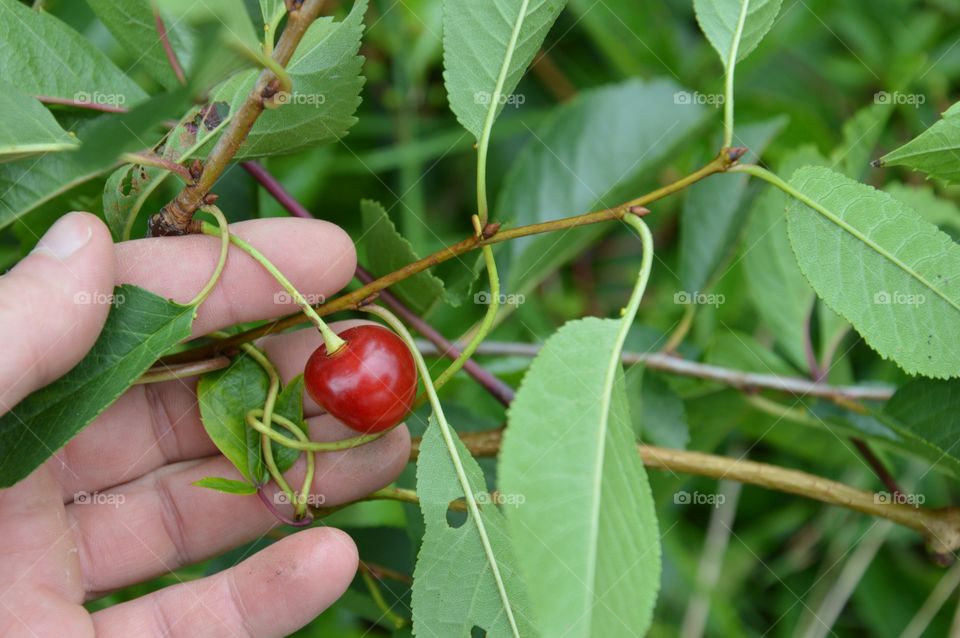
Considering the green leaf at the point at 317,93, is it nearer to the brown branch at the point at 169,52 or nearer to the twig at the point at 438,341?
the brown branch at the point at 169,52

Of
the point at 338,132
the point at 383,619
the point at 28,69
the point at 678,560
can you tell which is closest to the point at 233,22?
the point at 338,132

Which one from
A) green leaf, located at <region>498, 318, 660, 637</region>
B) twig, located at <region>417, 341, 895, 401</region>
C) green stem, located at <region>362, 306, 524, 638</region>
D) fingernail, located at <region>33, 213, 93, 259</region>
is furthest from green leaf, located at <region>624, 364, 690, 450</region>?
fingernail, located at <region>33, 213, 93, 259</region>

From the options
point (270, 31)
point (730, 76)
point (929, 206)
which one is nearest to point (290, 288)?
point (270, 31)

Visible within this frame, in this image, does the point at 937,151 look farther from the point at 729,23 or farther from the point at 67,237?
the point at 67,237

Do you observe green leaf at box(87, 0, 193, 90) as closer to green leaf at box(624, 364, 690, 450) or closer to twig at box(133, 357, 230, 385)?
twig at box(133, 357, 230, 385)

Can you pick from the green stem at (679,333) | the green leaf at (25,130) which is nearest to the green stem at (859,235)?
the green stem at (679,333)
